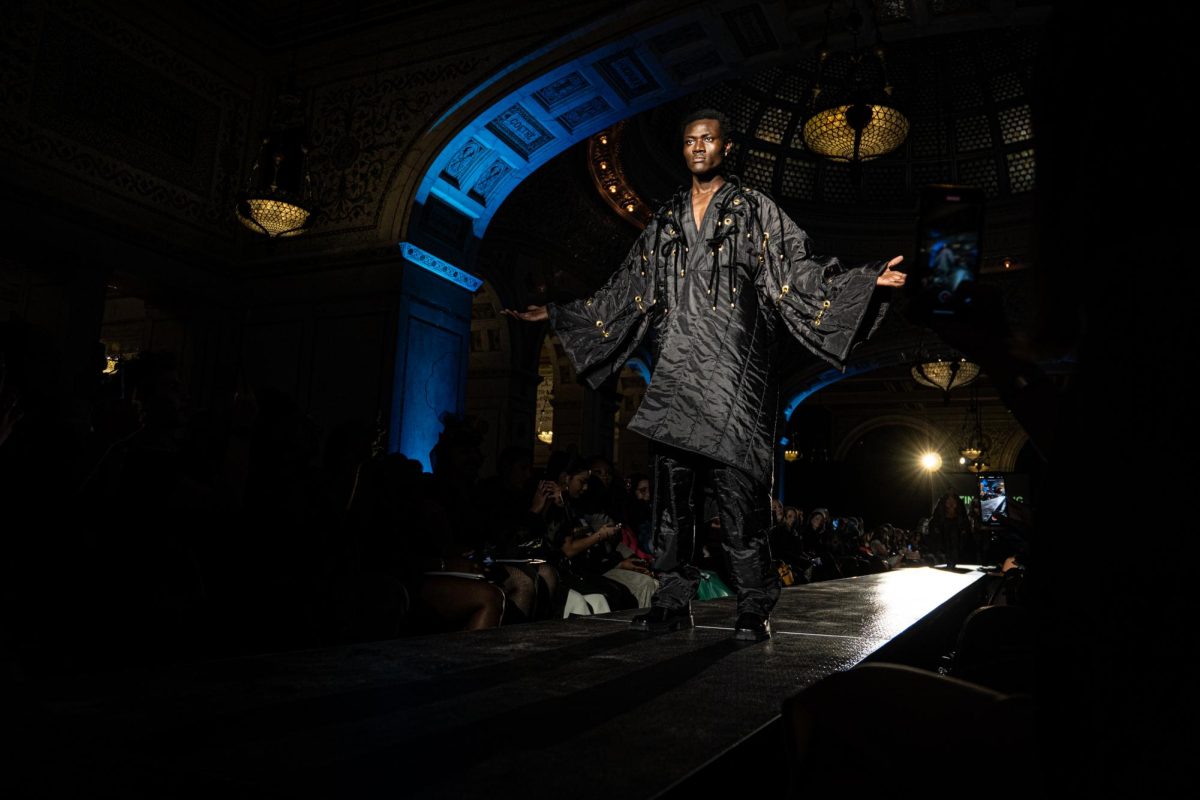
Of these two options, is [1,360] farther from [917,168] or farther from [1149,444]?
[917,168]

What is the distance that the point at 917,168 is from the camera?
14.6 meters

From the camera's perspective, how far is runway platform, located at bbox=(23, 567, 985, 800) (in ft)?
3.20

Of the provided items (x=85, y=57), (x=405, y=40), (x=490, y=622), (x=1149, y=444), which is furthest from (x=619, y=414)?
(x=1149, y=444)

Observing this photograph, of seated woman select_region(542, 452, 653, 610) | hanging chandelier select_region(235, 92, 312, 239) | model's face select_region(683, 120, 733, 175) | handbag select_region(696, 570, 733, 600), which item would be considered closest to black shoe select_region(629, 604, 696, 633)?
model's face select_region(683, 120, 733, 175)

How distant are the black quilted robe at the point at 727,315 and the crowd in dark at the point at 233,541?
53 centimetres

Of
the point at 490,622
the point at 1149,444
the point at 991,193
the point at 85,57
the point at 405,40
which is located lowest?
the point at 490,622

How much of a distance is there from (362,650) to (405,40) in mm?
7276

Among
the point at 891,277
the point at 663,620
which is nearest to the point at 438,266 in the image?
the point at 663,620

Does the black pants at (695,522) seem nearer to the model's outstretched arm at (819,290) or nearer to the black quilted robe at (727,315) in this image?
the black quilted robe at (727,315)

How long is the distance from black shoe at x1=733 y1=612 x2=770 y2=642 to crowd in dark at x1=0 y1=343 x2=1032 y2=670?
319mm

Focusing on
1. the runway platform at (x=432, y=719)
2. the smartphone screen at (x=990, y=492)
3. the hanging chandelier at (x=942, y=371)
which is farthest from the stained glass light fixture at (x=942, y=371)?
the runway platform at (x=432, y=719)

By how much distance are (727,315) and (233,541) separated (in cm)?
189

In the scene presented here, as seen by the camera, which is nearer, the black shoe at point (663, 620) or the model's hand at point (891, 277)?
the model's hand at point (891, 277)

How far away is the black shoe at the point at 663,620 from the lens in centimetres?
259
